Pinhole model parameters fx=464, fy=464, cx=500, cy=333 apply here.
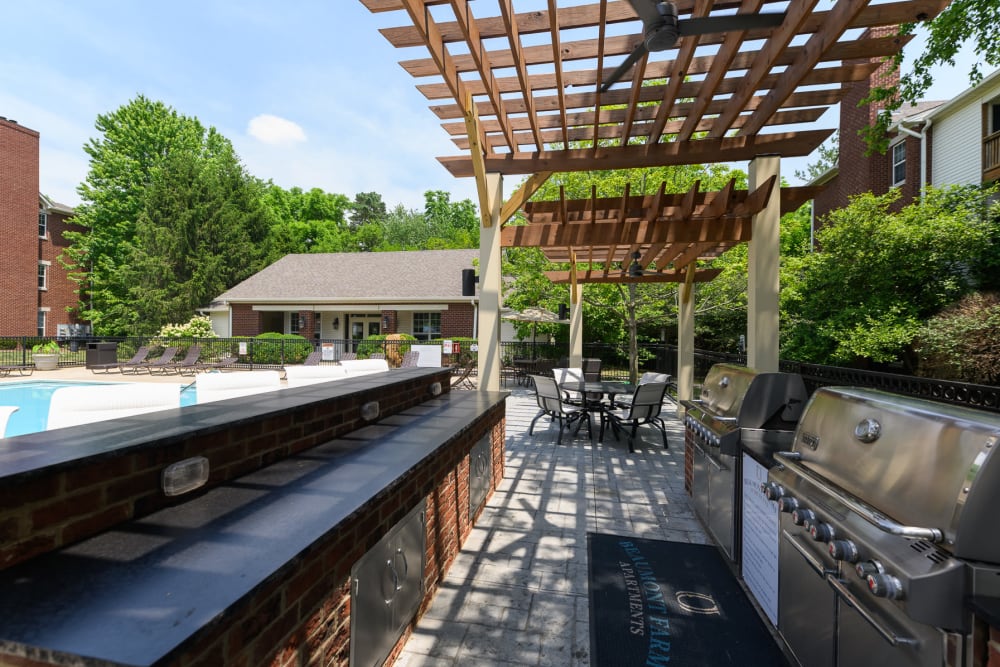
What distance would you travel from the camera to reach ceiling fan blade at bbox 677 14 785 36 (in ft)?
9.39

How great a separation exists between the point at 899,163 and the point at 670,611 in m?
17.9

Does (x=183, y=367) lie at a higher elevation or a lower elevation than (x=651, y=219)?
lower

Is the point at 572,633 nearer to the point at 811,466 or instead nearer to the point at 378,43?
the point at 811,466

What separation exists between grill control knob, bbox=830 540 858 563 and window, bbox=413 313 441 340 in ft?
66.7

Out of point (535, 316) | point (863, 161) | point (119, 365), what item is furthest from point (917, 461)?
point (119, 365)

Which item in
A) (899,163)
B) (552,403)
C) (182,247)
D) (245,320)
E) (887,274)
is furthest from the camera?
(182,247)

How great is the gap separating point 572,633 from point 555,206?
16.6ft

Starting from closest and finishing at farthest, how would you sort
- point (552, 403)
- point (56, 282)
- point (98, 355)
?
1. point (552, 403)
2. point (98, 355)
3. point (56, 282)

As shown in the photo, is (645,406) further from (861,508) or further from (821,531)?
(861,508)

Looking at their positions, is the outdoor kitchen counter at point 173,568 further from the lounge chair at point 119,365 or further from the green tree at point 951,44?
the lounge chair at point 119,365

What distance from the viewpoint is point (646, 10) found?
2762 millimetres

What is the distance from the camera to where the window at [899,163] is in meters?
14.4

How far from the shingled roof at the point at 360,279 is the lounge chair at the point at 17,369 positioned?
7637mm

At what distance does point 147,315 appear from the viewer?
83.0 feet
